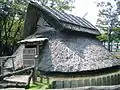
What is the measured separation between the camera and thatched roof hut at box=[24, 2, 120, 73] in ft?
47.4

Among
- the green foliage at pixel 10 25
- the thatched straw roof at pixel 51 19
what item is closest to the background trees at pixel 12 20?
the green foliage at pixel 10 25

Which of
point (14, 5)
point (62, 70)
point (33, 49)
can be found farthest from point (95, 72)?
point (14, 5)

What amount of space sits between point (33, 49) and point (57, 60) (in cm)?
254

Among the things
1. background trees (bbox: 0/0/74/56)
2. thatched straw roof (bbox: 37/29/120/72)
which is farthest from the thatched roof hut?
background trees (bbox: 0/0/74/56)

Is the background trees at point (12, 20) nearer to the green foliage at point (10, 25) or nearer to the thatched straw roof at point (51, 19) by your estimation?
the green foliage at point (10, 25)

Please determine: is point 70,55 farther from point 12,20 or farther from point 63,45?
point 12,20

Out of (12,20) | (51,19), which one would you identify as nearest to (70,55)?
(51,19)

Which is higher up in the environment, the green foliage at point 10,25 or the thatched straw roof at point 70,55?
the green foliage at point 10,25

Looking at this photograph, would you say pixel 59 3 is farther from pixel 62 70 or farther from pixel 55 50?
pixel 62 70

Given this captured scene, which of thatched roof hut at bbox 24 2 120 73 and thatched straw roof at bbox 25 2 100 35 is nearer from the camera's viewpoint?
thatched roof hut at bbox 24 2 120 73

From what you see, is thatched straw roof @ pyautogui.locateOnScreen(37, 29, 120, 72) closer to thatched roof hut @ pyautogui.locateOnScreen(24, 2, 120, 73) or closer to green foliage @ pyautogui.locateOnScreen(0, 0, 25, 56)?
thatched roof hut @ pyautogui.locateOnScreen(24, 2, 120, 73)

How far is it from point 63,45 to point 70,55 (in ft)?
3.83

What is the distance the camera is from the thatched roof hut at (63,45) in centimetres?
1445

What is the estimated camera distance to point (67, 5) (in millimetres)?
30328
